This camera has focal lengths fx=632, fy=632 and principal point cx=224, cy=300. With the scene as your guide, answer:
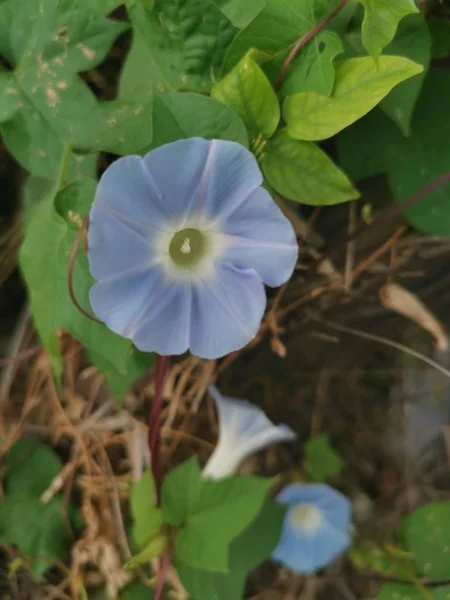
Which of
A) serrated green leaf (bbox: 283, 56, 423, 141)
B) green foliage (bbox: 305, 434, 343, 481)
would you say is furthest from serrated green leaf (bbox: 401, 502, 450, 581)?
serrated green leaf (bbox: 283, 56, 423, 141)

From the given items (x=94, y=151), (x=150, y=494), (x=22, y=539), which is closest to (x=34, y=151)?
(x=94, y=151)

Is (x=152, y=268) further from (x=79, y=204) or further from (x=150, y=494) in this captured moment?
(x=150, y=494)

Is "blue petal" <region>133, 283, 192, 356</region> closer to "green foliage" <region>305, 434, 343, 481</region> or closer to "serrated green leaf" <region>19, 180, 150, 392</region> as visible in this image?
"serrated green leaf" <region>19, 180, 150, 392</region>

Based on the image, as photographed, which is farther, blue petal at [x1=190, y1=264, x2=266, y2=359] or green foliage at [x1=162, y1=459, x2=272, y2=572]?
green foliage at [x1=162, y1=459, x2=272, y2=572]

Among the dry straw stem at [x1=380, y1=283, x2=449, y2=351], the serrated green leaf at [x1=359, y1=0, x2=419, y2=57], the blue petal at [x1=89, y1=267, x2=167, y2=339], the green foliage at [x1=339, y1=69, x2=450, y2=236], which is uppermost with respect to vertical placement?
the serrated green leaf at [x1=359, y1=0, x2=419, y2=57]

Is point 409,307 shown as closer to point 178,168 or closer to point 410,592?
point 410,592

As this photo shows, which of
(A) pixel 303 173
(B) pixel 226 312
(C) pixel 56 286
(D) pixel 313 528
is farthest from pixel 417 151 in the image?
(D) pixel 313 528
